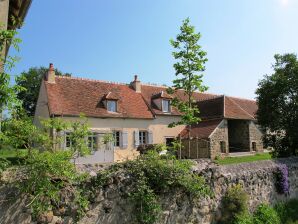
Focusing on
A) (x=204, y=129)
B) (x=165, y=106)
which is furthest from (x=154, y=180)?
(x=165, y=106)

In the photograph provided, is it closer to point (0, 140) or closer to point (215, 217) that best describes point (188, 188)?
point (215, 217)

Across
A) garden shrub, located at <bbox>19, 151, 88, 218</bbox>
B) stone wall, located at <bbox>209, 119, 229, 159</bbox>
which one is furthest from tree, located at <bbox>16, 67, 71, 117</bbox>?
garden shrub, located at <bbox>19, 151, 88, 218</bbox>

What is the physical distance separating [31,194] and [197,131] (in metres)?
21.6

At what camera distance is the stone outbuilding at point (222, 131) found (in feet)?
83.1

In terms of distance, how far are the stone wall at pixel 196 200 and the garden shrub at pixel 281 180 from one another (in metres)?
0.16

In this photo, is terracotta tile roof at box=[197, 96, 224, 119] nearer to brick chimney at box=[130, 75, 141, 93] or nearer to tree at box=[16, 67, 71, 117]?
brick chimney at box=[130, 75, 141, 93]

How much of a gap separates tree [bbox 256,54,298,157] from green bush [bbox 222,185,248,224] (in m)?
5.97

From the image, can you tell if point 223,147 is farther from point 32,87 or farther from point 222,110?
point 32,87

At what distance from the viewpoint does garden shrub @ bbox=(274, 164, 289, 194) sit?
11031mm

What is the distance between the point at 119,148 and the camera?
24.7 m

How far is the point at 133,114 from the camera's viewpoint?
25.8 meters

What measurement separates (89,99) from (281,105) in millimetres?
14594

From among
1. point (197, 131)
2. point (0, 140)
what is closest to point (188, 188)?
point (0, 140)

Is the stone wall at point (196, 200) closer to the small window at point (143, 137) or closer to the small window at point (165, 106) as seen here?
the small window at point (143, 137)
